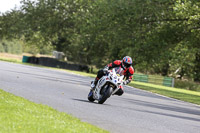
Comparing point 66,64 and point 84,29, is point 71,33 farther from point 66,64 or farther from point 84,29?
point 84,29

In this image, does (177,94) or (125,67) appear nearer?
(125,67)

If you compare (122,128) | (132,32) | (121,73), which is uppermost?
(132,32)

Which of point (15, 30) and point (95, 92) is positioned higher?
point (15, 30)

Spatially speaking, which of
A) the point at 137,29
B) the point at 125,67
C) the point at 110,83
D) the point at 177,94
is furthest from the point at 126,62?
the point at 137,29

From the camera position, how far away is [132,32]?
1548 inches

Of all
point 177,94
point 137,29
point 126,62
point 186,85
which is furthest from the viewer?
point 186,85

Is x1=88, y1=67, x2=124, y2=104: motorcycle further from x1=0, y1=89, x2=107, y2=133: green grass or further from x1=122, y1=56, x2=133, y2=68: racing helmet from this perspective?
x1=0, y1=89, x2=107, y2=133: green grass

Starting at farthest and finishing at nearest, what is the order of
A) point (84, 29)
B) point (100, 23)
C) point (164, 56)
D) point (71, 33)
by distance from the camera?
point (71, 33) < point (84, 29) < point (100, 23) < point (164, 56)

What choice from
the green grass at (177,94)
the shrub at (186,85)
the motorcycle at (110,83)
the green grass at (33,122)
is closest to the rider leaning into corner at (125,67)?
the motorcycle at (110,83)

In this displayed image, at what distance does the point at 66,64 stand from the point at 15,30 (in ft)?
36.2

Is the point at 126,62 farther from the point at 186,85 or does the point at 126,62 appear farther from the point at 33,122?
the point at 186,85

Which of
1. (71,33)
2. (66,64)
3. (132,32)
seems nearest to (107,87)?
(132,32)

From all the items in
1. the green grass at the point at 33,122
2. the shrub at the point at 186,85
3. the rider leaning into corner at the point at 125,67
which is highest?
the rider leaning into corner at the point at 125,67

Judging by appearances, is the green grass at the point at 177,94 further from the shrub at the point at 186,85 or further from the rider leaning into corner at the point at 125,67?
the shrub at the point at 186,85
